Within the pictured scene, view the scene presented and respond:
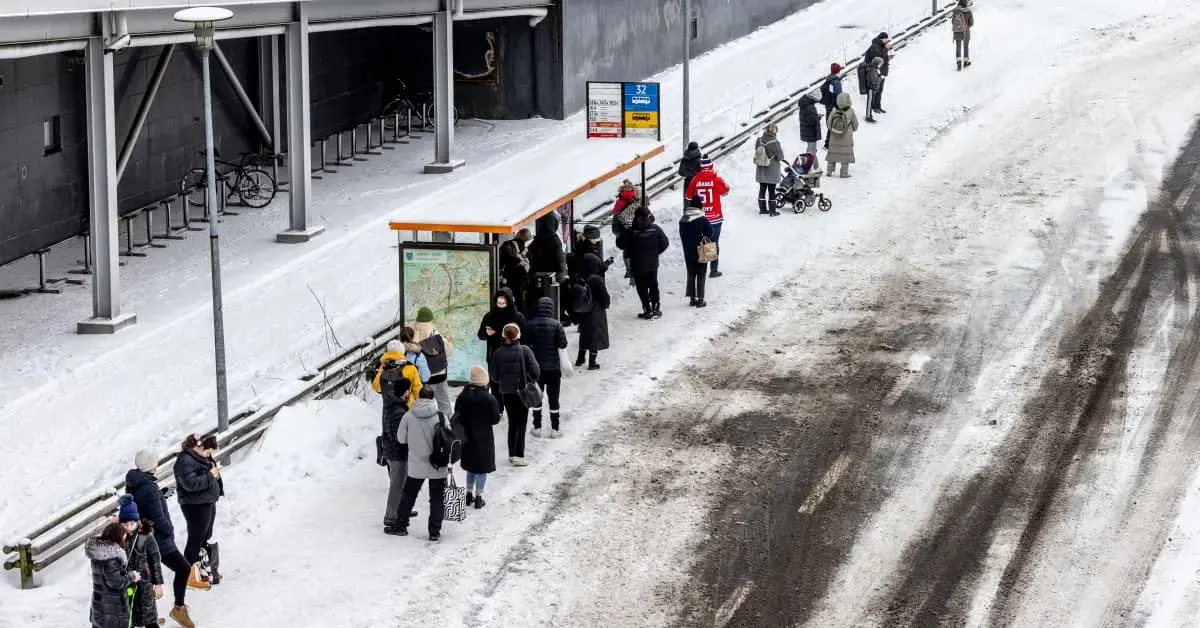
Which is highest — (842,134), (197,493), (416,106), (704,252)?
(416,106)

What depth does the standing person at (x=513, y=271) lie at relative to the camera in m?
20.0

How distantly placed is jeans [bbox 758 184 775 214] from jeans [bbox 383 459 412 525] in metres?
12.5

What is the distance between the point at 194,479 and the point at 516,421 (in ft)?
13.4

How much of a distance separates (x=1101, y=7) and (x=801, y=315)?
91.1 ft

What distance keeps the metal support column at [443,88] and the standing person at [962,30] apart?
11625 millimetres

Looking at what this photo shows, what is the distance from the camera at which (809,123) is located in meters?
29.9

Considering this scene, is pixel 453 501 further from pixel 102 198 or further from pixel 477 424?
pixel 102 198

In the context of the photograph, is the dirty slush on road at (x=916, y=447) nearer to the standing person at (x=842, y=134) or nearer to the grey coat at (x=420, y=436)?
the grey coat at (x=420, y=436)

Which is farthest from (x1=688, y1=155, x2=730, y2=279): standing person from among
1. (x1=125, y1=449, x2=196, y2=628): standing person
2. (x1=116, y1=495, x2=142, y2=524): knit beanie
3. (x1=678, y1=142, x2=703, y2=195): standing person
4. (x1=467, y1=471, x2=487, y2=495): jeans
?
(x1=116, y1=495, x2=142, y2=524): knit beanie

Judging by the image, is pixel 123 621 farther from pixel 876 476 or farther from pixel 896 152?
pixel 896 152

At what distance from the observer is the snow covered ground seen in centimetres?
1473

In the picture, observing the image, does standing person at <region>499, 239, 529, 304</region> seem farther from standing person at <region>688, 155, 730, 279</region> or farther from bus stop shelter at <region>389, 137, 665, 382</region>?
standing person at <region>688, 155, 730, 279</region>

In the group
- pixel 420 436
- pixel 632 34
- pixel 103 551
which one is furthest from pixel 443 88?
pixel 103 551

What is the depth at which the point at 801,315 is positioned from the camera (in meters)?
22.8
